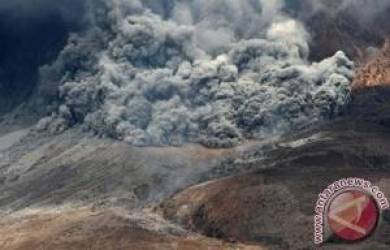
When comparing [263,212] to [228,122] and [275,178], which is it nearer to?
[275,178]

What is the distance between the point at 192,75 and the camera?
16350cm

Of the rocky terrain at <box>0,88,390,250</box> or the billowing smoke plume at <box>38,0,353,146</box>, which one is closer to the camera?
the rocky terrain at <box>0,88,390,250</box>

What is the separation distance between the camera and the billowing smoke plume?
152 m

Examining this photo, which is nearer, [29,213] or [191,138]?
[29,213]

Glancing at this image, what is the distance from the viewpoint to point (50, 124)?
573 feet

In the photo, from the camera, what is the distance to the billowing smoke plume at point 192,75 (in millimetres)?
152125

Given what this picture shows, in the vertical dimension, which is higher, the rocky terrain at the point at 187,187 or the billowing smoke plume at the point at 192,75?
the billowing smoke plume at the point at 192,75

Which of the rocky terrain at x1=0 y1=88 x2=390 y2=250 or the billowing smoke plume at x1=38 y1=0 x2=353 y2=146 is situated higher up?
the billowing smoke plume at x1=38 y1=0 x2=353 y2=146

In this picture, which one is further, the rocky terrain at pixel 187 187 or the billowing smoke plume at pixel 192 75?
the billowing smoke plume at pixel 192 75

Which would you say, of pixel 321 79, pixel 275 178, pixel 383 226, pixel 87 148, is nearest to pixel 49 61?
pixel 87 148

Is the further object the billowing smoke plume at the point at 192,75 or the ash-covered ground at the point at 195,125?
the billowing smoke plume at the point at 192,75

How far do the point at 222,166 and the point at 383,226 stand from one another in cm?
4588

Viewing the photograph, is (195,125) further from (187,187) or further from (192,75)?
(187,187)

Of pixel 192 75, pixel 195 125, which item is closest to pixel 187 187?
pixel 195 125
